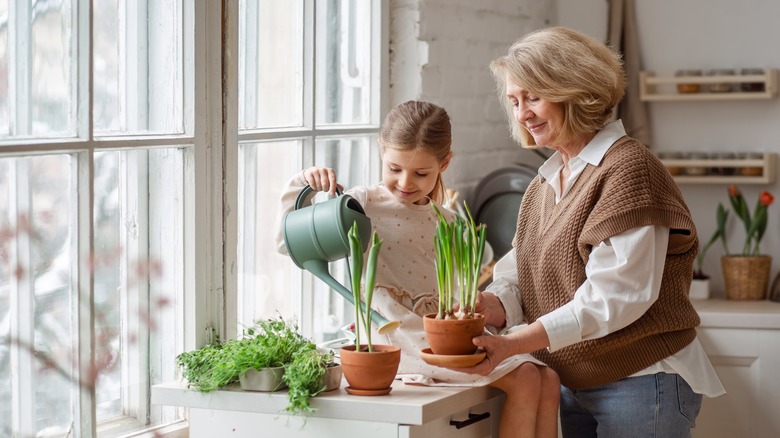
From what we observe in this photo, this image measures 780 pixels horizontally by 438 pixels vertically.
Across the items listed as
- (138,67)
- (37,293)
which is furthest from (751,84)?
(37,293)

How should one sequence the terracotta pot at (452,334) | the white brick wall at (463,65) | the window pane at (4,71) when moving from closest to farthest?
the window pane at (4,71) < the terracotta pot at (452,334) < the white brick wall at (463,65)

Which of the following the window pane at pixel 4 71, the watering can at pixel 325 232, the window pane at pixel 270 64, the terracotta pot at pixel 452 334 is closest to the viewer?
the window pane at pixel 4 71

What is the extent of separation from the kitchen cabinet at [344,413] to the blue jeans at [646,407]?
0.71 feet

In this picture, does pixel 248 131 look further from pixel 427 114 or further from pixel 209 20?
pixel 427 114

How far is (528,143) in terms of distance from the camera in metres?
2.26

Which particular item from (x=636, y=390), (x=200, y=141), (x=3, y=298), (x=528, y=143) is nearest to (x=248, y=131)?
(x=200, y=141)

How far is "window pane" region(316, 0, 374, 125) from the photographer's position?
2.80 meters

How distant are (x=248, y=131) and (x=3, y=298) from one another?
0.82 meters

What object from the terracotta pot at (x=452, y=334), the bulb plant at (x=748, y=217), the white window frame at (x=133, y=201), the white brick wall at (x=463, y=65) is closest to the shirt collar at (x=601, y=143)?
the terracotta pot at (x=452, y=334)

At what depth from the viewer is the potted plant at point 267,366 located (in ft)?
6.23

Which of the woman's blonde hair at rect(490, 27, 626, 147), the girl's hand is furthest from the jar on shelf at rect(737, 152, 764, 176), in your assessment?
the girl's hand

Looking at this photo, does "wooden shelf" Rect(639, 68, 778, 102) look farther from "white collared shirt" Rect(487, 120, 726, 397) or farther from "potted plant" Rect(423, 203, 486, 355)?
"potted plant" Rect(423, 203, 486, 355)

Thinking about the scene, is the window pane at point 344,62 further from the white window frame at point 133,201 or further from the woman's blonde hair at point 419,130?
the woman's blonde hair at point 419,130

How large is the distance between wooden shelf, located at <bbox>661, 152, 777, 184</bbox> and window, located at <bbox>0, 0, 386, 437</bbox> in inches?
62.0
